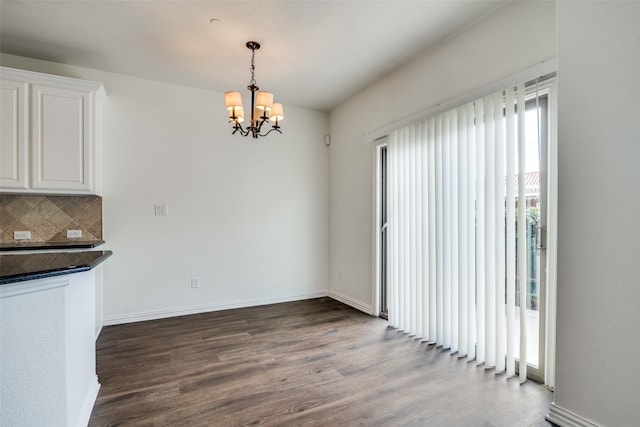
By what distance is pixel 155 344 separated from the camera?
9.48 ft

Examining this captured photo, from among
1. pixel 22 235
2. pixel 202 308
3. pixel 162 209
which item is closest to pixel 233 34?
pixel 162 209

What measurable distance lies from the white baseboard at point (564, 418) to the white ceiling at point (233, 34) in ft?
8.95

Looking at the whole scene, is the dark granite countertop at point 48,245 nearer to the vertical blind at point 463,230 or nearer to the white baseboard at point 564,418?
the vertical blind at point 463,230

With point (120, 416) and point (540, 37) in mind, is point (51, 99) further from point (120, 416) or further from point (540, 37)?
point (540, 37)

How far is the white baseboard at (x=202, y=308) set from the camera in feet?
11.3

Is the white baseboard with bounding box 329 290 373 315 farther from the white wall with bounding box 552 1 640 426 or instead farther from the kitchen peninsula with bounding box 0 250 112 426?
the kitchen peninsula with bounding box 0 250 112 426

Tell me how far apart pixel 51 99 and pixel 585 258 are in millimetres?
4323

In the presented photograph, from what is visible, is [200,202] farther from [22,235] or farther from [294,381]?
[294,381]

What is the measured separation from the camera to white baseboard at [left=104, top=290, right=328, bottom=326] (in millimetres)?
3441

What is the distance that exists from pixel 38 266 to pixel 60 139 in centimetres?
211

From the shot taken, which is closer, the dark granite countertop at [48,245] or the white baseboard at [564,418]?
the white baseboard at [564,418]

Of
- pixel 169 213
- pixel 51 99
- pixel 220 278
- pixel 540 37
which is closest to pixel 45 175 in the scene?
pixel 51 99

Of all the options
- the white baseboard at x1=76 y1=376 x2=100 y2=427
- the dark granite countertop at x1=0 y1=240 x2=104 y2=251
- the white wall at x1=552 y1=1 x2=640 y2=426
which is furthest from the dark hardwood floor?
the dark granite countertop at x1=0 y1=240 x2=104 y2=251

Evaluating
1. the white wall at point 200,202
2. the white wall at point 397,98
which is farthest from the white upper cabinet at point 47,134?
the white wall at point 397,98
